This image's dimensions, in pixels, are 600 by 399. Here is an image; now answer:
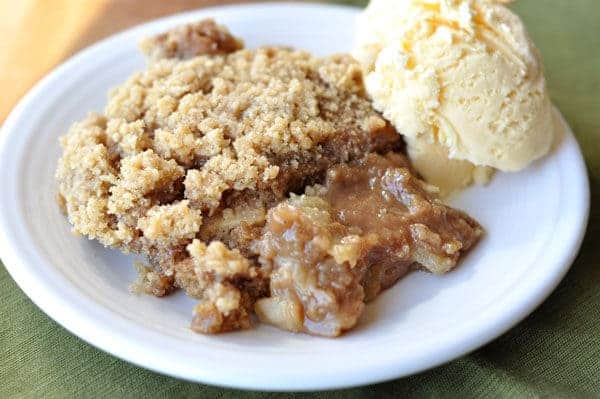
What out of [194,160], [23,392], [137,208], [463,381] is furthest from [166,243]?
[463,381]

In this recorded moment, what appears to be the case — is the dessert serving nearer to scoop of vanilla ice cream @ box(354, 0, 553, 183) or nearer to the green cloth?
scoop of vanilla ice cream @ box(354, 0, 553, 183)

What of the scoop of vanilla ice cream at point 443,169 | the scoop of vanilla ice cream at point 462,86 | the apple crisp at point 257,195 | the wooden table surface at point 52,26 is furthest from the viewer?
the wooden table surface at point 52,26

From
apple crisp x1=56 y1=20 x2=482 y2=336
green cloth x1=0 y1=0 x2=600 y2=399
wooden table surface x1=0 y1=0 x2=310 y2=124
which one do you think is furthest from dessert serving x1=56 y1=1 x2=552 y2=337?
wooden table surface x1=0 y1=0 x2=310 y2=124

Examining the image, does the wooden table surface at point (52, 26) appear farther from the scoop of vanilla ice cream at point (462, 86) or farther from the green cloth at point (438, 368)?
the scoop of vanilla ice cream at point (462, 86)

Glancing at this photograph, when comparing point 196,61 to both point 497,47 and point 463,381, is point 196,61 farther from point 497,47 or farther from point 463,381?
point 463,381

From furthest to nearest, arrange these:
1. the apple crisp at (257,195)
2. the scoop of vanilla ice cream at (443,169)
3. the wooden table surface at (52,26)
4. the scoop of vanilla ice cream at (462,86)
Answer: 1. the wooden table surface at (52,26)
2. the scoop of vanilla ice cream at (443,169)
3. the scoop of vanilla ice cream at (462,86)
4. the apple crisp at (257,195)

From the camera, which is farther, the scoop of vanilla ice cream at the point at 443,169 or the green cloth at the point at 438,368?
the scoop of vanilla ice cream at the point at 443,169

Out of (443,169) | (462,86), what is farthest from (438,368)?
(462,86)

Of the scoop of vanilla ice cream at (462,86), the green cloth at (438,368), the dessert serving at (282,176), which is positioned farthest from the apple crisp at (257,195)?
the green cloth at (438,368)
